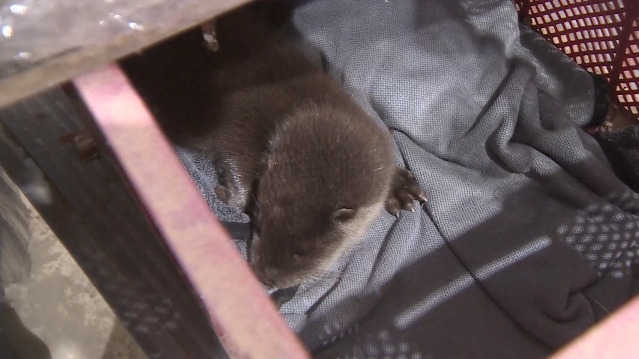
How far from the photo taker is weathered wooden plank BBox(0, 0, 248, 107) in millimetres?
520

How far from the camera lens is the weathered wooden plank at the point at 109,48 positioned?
1.71 feet

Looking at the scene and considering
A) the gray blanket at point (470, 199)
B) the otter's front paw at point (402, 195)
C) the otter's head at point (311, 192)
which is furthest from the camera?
the otter's front paw at point (402, 195)

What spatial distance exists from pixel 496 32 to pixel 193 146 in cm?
70

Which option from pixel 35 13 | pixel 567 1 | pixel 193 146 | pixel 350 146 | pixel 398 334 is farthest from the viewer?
pixel 567 1

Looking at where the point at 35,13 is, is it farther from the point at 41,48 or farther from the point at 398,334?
the point at 398,334

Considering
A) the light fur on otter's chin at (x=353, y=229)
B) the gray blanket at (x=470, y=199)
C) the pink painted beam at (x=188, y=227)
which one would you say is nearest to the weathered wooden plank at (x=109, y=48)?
the pink painted beam at (x=188, y=227)

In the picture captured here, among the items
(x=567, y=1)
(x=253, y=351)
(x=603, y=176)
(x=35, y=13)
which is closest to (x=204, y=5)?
(x=35, y=13)

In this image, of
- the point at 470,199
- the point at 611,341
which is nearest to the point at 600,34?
the point at 470,199

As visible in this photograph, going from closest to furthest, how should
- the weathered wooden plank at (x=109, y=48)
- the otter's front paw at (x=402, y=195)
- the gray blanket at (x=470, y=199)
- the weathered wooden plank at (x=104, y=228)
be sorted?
the weathered wooden plank at (x=109, y=48)
the weathered wooden plank at (x=104, y=228)
the gray blanket at (x=470, y=199)
the otter's front paw at (x=402, y=195)

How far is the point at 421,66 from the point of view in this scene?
134 cm

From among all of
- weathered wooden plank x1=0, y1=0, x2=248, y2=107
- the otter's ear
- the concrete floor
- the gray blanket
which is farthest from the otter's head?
weathered wooden plank x1=0, y1=0, x2=248, y2=107

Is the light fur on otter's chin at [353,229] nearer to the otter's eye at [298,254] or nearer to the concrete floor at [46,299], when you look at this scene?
the otter's eye at [298,254]

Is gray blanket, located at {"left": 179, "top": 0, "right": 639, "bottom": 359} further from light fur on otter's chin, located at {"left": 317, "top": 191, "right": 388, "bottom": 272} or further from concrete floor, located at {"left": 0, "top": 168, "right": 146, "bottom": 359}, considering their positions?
concrete floor, located at {"left": 0, "top": 168, "right": 146, "bottom": 359}

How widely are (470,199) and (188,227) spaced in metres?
0.79
